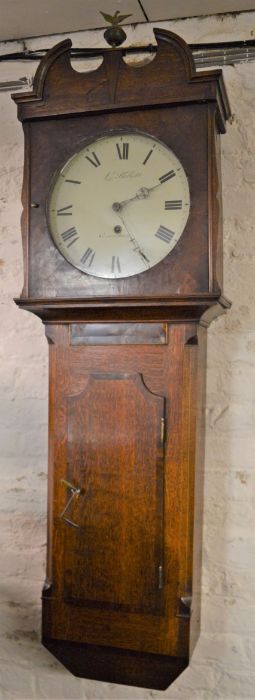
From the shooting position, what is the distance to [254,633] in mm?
1658

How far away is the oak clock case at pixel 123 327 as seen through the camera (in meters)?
1.42

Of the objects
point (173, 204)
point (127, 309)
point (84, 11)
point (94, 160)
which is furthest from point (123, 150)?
point (84, 11)

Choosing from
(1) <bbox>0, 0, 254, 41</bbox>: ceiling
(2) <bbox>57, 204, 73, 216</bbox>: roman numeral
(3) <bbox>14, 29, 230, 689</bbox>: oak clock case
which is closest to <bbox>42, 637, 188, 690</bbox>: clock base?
(3) <bbox>14, 29, 230, 689</bbox>: oak clock case

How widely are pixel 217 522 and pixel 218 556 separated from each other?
0.28 feet

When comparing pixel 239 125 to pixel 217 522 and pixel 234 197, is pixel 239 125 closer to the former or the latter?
pixel 234 197

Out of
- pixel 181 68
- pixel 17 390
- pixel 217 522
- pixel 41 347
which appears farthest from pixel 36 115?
pixel 217 522

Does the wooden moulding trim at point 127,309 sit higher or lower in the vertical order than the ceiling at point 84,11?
lower

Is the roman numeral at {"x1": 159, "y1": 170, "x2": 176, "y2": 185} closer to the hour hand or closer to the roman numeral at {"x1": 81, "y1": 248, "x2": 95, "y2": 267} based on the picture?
the hour hand

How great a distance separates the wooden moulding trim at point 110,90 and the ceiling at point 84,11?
28cm

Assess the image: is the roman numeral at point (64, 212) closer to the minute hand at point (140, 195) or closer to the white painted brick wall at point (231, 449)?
the minute hand at point (140, 195)

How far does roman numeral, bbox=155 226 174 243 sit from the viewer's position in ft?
4.69

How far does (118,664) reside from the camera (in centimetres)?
150

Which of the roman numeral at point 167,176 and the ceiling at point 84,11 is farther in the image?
the ceiling at point 84,11

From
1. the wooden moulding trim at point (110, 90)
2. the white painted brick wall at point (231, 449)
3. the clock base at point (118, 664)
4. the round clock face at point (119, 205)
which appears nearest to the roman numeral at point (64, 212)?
the round clock face at point (119, 205)
